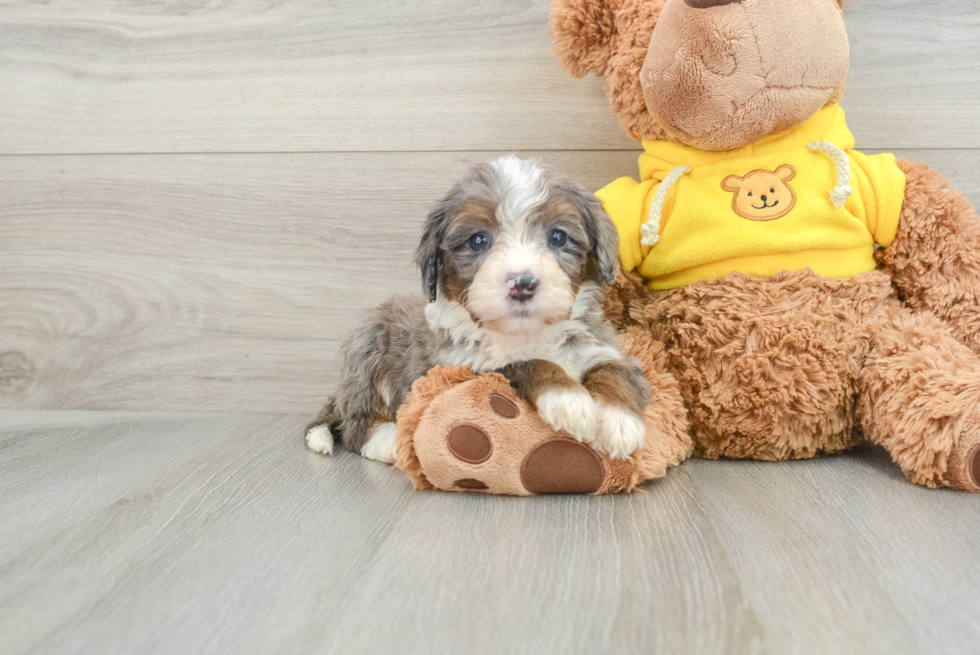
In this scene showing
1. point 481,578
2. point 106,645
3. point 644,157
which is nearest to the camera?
point 106,645

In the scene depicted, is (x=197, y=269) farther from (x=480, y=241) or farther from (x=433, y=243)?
(x=480, y=241)

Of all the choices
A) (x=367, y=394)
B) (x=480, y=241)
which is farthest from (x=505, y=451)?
(x=367, y=394)

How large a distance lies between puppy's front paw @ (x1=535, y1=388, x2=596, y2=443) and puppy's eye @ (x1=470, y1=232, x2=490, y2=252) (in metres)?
0.35

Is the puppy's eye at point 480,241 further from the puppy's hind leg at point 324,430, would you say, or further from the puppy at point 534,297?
the puppy's hind leg at point 324,430

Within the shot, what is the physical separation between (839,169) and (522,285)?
2.80 feet

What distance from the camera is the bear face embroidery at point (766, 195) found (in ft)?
5.58

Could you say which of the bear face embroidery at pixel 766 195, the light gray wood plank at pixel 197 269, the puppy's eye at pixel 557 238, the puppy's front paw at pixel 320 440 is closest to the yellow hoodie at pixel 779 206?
the bear face embroidery at pixel 766 195

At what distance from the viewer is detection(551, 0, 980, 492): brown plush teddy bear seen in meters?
1.58

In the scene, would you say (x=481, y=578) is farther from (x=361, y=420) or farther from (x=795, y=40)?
(x=795, y=40)

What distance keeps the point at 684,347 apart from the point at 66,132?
217cm

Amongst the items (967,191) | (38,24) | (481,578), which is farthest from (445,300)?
(38,24)

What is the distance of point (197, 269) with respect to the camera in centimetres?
247

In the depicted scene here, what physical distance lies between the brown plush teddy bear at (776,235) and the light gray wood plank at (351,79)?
1.32 ft

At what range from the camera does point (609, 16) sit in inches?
70.4
